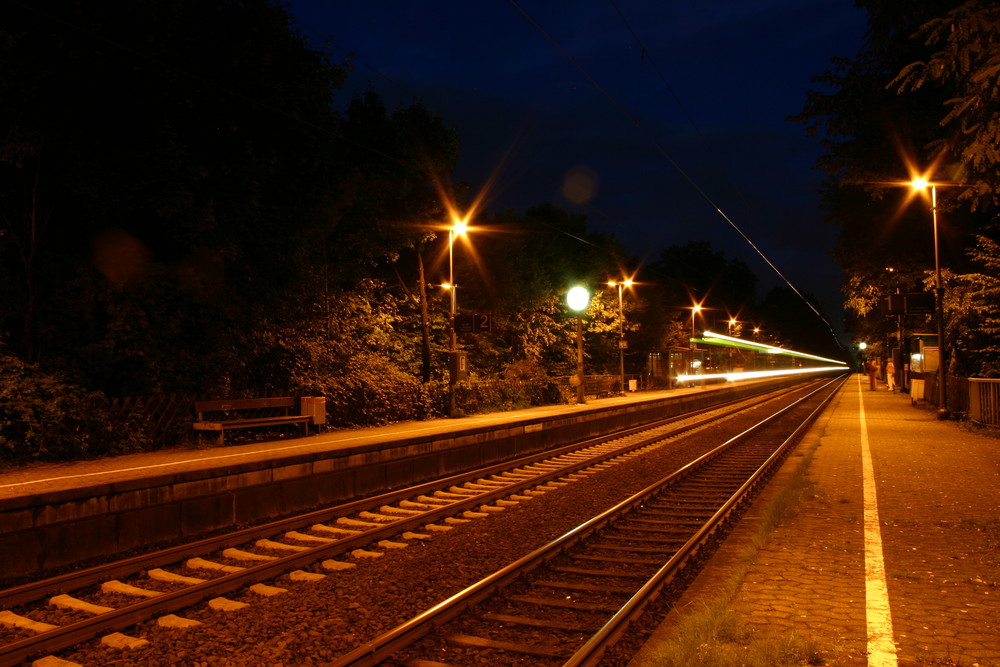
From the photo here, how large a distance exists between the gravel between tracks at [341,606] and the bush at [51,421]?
881 cm

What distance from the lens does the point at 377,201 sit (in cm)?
2634

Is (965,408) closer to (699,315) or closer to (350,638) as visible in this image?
(350,638)

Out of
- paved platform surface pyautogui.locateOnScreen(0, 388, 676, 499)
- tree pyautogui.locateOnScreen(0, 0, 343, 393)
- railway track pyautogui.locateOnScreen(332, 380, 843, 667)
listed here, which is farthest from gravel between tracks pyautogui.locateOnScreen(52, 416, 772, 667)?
tree pyautogui.locateOnScreen(0, 0, 343, 393)

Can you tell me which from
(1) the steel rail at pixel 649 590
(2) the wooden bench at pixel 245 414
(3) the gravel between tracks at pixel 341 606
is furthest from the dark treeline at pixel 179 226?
(1) the steel rail at pixel 649 590

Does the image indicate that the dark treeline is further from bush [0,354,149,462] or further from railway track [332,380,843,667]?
railway track [332,380,843,667]

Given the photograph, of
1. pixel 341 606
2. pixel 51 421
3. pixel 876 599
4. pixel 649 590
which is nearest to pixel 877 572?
pixel 876 599

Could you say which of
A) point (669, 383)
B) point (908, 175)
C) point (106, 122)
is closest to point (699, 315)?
point (669, 383)

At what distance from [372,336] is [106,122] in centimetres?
1073

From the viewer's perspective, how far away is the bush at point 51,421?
13961mm

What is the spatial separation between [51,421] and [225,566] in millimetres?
8566

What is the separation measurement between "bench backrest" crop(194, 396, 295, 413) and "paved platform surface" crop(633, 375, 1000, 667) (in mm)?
11507

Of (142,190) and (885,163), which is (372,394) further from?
(885,163)

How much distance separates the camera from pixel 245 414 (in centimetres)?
1981

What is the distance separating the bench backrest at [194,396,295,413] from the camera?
17250 mm
